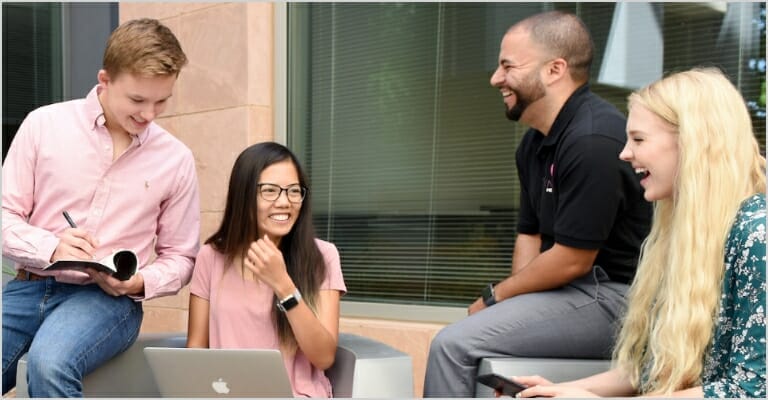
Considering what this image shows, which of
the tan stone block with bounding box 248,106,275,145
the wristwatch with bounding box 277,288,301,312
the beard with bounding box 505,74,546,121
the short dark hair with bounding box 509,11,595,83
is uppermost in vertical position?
the short dark hair with bounding box 509,11,595,83

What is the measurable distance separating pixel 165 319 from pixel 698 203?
4.30 meters

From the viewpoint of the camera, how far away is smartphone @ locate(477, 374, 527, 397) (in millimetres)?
2231

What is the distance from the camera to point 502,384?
2.30m

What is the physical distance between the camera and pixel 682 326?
78.8 inches

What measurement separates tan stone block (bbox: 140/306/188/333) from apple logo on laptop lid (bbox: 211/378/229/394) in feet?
10.6

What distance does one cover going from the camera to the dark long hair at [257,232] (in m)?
2.70

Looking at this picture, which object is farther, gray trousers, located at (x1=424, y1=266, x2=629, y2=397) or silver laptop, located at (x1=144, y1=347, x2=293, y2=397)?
gray trousers, located at (x1=424, y1=266, x2=629, y2=397)

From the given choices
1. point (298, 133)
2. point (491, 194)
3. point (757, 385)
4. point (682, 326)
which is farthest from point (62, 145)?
point (298, 133)

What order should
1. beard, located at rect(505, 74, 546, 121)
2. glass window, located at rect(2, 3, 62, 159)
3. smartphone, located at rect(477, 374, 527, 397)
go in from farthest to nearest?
glass window, located at rect(2, 3, 62, 159) < beard, located at rect(505, 74, 546, 121) < smartphone, located at rect(477, 374, 527, 397)

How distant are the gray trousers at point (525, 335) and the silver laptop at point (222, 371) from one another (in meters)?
0.57

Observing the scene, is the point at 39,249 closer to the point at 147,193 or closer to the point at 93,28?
the point at 147,193

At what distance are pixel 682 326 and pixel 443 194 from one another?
2.80m

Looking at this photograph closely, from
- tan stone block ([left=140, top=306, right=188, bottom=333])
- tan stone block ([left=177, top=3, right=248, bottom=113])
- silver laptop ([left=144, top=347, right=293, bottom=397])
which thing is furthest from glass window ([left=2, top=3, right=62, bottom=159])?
silver laptop ([left=144, top=347, right=293, bottom=397])

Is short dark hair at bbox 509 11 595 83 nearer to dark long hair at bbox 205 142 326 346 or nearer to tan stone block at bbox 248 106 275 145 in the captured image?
dark long hair at bbox 205 142 326 346
